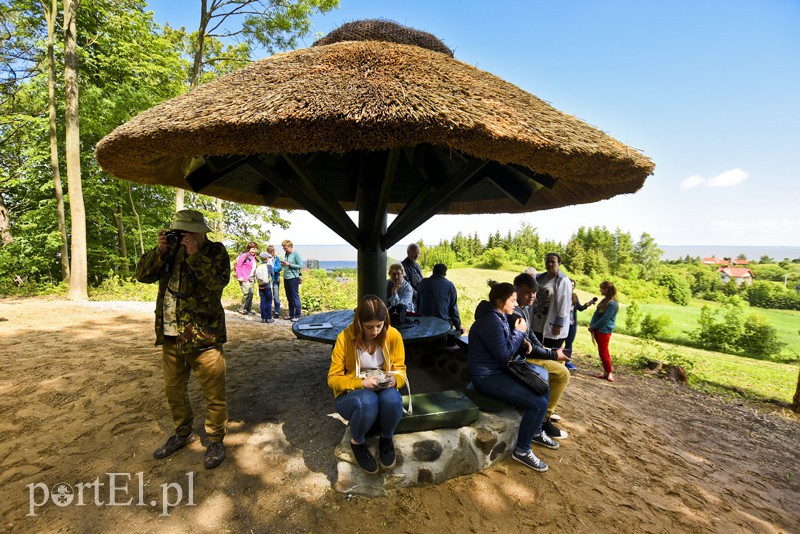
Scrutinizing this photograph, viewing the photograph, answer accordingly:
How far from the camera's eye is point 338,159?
502 cm

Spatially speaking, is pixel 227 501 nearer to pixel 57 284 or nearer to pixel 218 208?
pixel 57 284

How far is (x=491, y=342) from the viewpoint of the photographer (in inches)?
102

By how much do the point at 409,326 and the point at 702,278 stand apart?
4418cm

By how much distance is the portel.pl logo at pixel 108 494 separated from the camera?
216 cm

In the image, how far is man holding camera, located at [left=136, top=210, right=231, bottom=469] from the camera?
2443 mm

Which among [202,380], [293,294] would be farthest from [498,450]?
[293,294]

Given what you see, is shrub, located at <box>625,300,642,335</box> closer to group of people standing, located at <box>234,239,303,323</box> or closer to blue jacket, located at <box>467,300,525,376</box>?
group of people standing, located at <box>234,239,303,323</box>

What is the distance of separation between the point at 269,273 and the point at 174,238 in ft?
16.6

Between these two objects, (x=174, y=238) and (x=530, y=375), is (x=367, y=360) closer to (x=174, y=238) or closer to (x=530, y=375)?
(x=530, y=375)

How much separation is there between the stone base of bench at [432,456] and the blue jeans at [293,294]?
17.8 ft

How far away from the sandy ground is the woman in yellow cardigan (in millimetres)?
348

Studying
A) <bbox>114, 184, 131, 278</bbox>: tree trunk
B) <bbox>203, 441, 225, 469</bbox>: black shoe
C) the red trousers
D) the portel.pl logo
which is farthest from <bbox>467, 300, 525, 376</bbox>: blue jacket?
<bbox>114, 184, 131, 278</bbox>: tree trunk

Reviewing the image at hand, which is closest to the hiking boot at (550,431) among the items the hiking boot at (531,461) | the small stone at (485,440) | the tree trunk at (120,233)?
the hiking boot at (531,461)

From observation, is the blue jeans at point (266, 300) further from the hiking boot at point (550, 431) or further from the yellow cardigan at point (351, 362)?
the hiking boot at point (550, 431)
